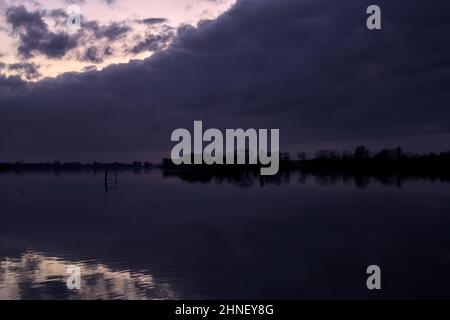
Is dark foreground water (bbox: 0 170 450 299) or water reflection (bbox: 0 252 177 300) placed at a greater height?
water reflection (bbox: 0 252 177 300)

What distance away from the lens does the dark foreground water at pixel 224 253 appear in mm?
18906

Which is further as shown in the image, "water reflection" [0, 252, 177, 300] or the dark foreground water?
the dark foreground water

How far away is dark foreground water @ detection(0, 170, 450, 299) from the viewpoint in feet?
62.0

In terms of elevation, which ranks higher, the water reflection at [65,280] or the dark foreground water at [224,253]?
the water reflection at [65,280]

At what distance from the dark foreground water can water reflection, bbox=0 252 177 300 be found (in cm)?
5

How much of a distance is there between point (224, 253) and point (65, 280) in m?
10.1

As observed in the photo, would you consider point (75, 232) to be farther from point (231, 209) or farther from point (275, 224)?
point (231, 209)

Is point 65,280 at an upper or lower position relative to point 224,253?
upper

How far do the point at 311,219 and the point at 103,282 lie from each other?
2761 centimetres

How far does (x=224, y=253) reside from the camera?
88.0 feet

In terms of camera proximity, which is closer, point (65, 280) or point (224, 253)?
point (65, 280)

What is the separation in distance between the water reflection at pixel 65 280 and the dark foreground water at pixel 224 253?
46 mm
